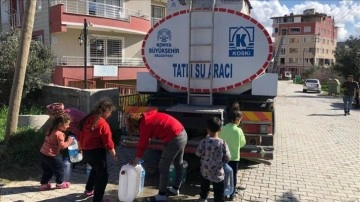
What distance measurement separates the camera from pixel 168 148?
475 centimetres

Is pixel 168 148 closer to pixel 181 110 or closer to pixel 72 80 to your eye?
pixel 181 110

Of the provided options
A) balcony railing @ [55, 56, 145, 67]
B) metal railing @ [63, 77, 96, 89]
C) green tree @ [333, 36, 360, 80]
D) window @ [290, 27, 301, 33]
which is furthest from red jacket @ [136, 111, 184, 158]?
window @ [290, 27, 301, 33]

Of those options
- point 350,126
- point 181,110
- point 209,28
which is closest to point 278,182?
point 181,110

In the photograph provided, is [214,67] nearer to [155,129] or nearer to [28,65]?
[155,129]

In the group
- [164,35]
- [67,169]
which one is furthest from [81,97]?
[67,169]

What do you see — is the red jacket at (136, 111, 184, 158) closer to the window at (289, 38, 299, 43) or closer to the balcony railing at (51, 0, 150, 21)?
the balcony railing at (51, 0, 150, 21)

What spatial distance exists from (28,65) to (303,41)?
86.7 meters

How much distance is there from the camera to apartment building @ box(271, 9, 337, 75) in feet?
287

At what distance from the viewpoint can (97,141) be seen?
4539mm

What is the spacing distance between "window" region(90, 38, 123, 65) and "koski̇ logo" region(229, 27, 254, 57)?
1577cm

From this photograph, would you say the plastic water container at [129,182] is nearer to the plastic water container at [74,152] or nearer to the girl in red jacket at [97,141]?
the girl in red jacket at [97,141]

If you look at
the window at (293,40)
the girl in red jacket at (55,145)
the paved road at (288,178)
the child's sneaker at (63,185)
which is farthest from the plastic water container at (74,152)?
the window at (293,40)

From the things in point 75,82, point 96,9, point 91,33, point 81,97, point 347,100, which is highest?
point 96,9

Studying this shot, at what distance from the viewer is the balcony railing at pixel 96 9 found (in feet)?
63.7
